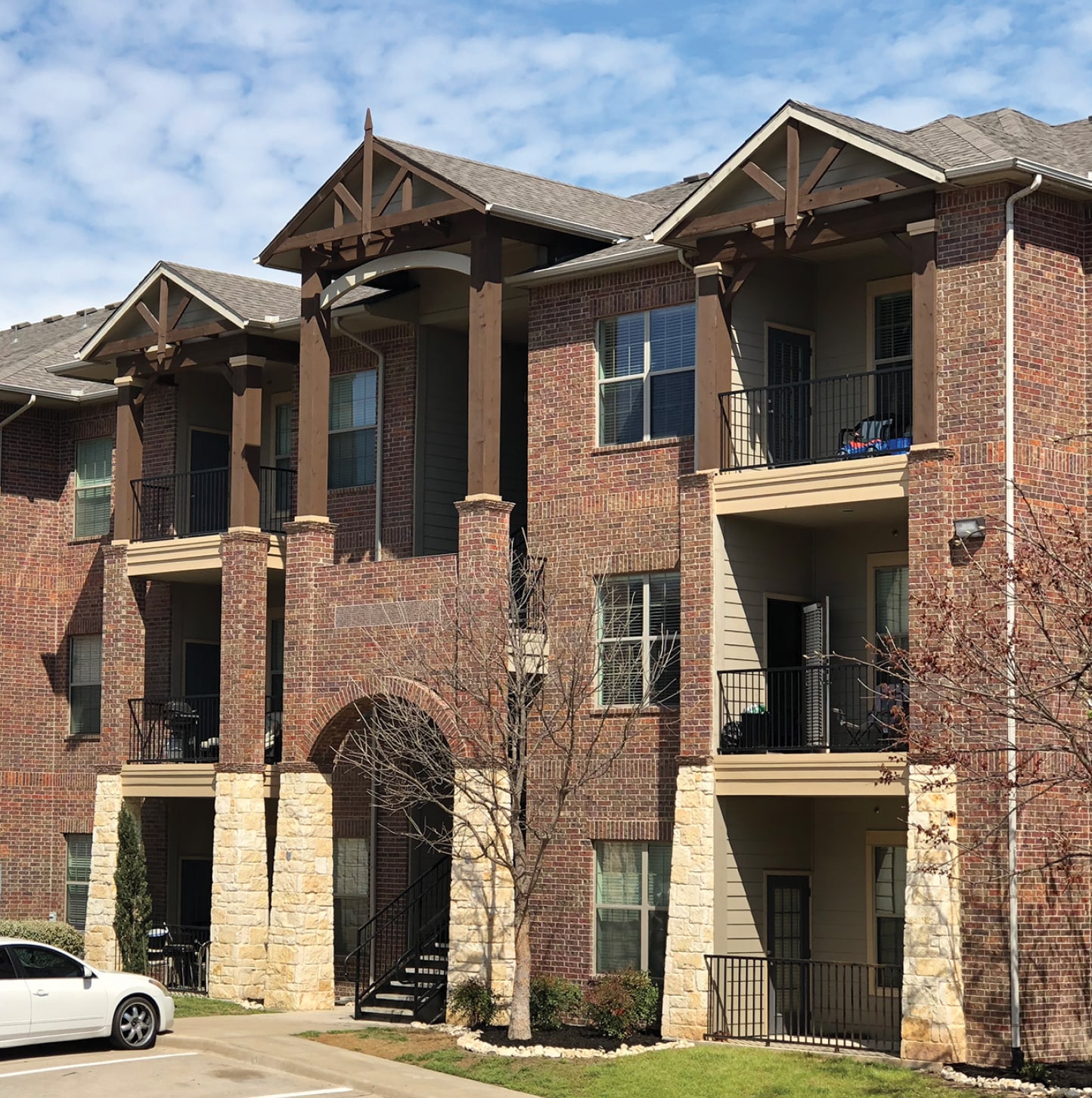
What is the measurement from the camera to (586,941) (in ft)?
82.9

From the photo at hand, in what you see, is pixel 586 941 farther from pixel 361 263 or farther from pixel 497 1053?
pixel 361 263

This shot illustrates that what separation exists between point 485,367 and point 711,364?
3461mm

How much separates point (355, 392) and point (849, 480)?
10.6m

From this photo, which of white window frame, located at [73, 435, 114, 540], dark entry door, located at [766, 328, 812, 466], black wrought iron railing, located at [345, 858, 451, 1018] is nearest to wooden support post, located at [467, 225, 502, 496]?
dark entry door, located at [766, 328, 812, 466]

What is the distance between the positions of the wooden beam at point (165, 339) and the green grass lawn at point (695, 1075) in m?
13.1

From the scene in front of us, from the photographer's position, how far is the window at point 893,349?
2461 cm

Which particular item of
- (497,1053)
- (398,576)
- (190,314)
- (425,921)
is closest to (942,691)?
(497,1053)

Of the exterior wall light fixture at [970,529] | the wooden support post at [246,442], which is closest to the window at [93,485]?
the wooden support post at [246,442]

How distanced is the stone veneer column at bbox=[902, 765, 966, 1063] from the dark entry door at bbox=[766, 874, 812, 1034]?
2.48m

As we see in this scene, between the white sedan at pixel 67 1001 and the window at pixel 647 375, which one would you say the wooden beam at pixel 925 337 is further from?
the white sedan at pixel 67 1001

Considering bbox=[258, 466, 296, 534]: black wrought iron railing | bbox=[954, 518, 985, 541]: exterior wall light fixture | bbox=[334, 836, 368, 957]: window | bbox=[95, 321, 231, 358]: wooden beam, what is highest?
bbox=[95, 321, 231, 358]: wooden beam

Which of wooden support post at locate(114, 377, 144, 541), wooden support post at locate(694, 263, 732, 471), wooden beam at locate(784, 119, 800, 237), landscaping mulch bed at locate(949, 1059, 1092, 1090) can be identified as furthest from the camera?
wooden support post at locate(114, 377, 144, 541)

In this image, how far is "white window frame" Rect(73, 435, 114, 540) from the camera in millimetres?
35531

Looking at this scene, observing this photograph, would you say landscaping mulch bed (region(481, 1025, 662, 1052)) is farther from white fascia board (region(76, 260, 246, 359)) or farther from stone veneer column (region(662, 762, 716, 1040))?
white fascia board (region(76, 260, 246, 359))
